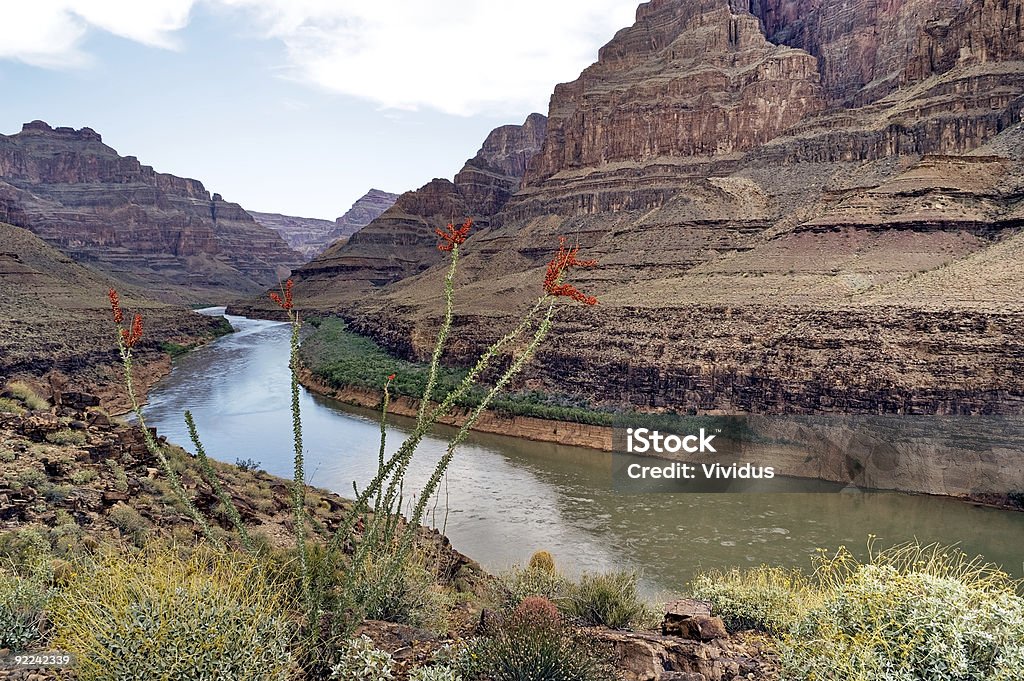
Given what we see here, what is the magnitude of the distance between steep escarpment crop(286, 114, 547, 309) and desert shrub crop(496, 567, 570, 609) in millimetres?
99580

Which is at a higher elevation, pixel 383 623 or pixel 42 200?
pixel 42 200

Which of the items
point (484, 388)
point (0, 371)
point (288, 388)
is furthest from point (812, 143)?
point (0, 371)

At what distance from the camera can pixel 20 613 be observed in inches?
265

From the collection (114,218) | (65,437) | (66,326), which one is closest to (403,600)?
(65,437)

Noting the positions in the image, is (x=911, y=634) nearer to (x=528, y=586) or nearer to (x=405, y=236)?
(x=528, y=586)

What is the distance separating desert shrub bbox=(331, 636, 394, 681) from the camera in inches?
244

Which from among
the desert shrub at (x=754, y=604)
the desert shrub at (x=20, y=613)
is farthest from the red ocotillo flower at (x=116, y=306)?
the desert shrub at (x=754, y=604)

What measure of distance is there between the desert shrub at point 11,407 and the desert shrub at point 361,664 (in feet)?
49.1

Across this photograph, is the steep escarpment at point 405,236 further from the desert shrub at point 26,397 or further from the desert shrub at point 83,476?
the desert shrub at point 83,476

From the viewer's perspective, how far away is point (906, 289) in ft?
110

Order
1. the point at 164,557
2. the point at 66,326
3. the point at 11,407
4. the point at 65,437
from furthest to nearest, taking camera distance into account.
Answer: the point at 66,326 → the point at 11,407 → the point at 65,437 → the point at 164,557

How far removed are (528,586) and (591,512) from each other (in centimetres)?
→ 1469

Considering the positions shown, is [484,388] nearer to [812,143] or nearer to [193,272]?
[812,143]

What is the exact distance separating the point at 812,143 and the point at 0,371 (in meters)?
58.4
